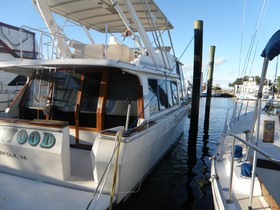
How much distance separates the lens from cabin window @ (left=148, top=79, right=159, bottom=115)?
5434 mm

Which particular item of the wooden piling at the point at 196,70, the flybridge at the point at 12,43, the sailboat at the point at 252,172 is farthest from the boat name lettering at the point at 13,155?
the flybridge at the point at 12,43

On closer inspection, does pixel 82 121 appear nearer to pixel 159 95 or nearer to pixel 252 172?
pixel 159 95

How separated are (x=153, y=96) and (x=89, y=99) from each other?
139 centimetres

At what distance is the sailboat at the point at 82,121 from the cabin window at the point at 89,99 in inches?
0.8

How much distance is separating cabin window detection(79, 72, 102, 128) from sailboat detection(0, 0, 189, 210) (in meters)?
0.02

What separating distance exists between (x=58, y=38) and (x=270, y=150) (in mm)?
5228

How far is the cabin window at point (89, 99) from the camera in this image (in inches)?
196

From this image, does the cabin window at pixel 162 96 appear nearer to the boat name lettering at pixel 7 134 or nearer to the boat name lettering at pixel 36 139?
the boat name lettering at pixel 36 139

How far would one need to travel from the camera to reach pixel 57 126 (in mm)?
3697

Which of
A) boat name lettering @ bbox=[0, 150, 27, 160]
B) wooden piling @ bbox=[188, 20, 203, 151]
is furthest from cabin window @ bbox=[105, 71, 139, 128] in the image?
wooden piling @ bbox=[188, 20, 203, 151]

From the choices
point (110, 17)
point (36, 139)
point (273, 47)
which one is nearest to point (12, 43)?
point (110, 17)

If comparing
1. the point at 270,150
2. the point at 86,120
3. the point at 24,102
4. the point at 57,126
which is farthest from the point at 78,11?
the point at 270,150

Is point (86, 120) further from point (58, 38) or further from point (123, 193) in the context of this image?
point (58, 38)

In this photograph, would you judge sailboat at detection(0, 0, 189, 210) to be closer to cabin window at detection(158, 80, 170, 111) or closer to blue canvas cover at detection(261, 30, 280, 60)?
cabin window at detection(158, 80, 170, 111)
